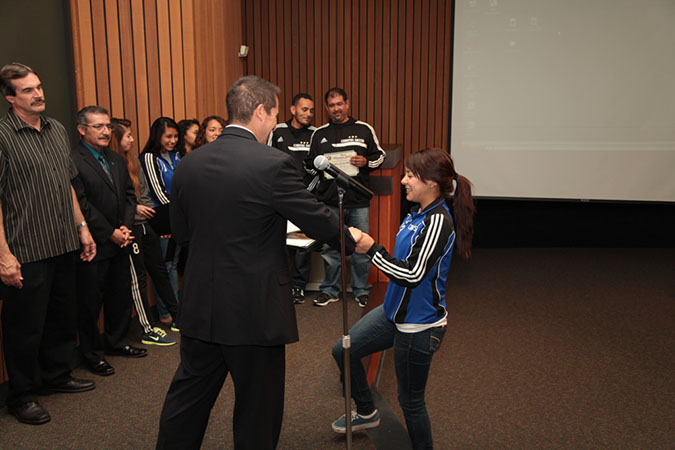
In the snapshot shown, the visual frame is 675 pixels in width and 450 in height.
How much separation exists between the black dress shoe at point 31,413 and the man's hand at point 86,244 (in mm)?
757

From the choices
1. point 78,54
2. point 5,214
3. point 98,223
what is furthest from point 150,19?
point 5,214

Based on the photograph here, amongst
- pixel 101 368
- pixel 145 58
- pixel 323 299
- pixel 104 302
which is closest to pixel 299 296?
pixel 323 299

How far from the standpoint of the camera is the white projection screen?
5.95 meters

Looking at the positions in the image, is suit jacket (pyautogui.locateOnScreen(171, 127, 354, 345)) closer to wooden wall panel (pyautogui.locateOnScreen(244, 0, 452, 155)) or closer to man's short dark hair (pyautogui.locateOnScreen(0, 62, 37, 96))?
man's short dark hair (pyautogui.locateOnScreen(0, 62, 37, 96))

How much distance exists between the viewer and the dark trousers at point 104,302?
3.14 m

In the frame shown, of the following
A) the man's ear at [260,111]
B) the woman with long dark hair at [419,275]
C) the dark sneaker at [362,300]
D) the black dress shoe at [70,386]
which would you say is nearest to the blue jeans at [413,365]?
the woman with long dark hair at [419,275]

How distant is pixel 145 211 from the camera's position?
3555 mm

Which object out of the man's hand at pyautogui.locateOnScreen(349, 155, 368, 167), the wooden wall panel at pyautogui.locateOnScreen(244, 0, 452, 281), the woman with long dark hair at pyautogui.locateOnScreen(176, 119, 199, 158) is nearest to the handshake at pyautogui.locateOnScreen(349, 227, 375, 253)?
the man's hand at pyautogui.locateOnScreen(349, 155, 368, 167)

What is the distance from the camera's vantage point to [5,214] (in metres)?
2.58

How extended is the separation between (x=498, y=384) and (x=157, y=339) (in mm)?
2122

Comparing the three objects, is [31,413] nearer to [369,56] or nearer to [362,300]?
[362,300]

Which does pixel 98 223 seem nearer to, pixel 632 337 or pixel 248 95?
pixel 248 95

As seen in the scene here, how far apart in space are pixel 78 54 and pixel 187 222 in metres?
2.22

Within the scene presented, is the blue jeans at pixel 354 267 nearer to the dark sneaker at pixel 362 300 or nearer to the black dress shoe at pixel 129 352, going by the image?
the dark sneaker at pixel 362 300
